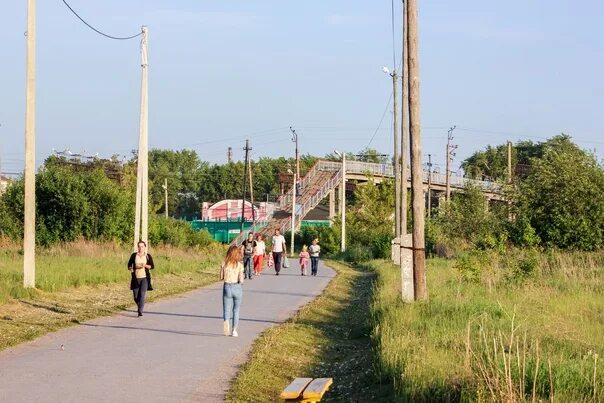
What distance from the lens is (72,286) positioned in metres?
25.6

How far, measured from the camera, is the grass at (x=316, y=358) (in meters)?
11.4

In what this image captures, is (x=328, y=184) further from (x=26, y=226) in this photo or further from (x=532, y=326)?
(x=532, y=326)

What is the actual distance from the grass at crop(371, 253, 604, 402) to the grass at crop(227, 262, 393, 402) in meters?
0.36

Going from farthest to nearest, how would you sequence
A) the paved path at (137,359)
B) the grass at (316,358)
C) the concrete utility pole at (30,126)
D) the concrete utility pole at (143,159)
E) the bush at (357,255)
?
the bush at (357,255) → the concrete utility pole at (143,159) → the concrete utility pole at (30,126) → the grass at (316,358) → the paved path at (137,359)

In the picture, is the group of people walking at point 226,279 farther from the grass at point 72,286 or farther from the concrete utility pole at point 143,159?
the concrete utility pole at point 143,159

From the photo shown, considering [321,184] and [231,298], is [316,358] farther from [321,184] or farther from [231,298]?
[321,184]

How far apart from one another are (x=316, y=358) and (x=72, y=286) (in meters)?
12.5

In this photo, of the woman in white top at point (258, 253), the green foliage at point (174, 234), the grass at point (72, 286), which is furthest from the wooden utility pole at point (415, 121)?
the green foliage at point (174, 234)

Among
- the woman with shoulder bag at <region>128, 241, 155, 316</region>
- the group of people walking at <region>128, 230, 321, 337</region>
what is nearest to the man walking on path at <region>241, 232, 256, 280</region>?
the group of people walking at <region>128, 230, 321, 337</region>

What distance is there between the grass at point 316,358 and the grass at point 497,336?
0.36 meters

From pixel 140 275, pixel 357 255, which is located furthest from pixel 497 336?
pixel 357 255

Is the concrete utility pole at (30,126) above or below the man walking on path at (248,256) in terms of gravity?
above

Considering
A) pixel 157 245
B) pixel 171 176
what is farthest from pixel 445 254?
pixel 171 176

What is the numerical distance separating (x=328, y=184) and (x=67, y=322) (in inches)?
2450
